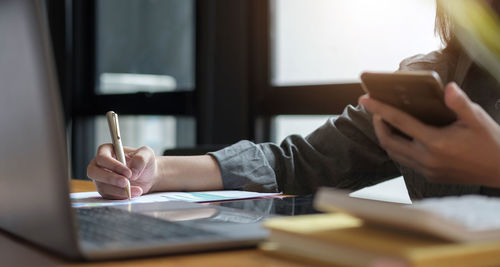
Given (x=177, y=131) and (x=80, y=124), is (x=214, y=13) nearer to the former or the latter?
(x=177, y=131)

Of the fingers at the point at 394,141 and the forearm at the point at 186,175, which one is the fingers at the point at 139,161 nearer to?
the forearm at the point at 186,175

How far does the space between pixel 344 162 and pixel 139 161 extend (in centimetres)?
45

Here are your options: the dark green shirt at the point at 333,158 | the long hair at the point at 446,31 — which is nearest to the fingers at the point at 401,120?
the dark green shirt at the point at 333,158

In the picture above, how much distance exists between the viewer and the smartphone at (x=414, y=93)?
0.70 metres

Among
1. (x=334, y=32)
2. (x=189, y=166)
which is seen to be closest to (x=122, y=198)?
(x=189, y=166)

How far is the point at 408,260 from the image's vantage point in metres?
0.44

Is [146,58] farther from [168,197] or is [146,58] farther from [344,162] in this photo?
Result: [168,197]

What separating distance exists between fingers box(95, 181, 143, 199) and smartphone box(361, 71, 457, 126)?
47 cm

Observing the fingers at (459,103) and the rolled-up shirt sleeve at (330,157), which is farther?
the rolled-up shirt sleeve at (330,157)

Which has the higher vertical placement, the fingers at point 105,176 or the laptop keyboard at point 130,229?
the laptop keyboard at point 130,229

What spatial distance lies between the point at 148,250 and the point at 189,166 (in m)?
0.63

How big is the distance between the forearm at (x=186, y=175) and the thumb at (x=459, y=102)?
0.58 metres

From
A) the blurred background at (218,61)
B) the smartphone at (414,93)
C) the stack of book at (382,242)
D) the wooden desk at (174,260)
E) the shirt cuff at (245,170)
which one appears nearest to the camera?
the stack of book at (382,242)

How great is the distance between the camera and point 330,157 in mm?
1331
